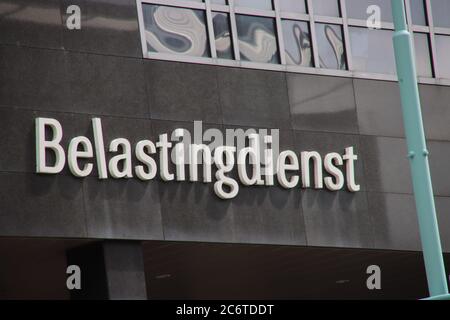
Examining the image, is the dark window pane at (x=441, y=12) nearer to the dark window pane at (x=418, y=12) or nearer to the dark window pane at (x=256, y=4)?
the dark window pane at (x=418, y=12)

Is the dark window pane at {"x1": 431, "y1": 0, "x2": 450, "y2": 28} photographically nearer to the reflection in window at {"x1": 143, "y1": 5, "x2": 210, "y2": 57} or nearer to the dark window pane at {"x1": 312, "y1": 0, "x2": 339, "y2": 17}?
the dark window pane at {"x1": 312, "y1": 0, "x2": 339, "y2": 17}

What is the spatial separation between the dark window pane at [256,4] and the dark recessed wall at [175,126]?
1.37 metres

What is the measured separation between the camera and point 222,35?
24.7m

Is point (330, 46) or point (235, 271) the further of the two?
point (235, 271)

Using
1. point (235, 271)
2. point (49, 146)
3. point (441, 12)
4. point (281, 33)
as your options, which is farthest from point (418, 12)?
point (49, 146)

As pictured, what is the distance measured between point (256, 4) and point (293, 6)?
0.91m

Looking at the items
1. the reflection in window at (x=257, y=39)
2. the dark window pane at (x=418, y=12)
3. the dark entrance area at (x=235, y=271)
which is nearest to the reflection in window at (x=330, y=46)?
the reflection in window at (x=257, y=39)

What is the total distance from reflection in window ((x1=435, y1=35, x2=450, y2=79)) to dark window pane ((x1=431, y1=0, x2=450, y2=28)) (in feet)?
1.04

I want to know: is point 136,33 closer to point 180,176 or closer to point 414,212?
point 180,176

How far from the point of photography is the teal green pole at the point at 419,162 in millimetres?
14047

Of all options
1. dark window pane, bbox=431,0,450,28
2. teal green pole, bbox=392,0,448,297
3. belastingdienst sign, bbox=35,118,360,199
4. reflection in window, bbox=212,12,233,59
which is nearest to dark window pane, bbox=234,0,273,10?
reflection in window, bbox=212,12,233,59

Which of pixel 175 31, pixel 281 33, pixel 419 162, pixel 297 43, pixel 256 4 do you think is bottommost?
pixel 419 162

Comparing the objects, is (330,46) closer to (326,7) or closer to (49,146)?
(326,7)

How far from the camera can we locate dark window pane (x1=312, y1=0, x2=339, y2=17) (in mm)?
26078
